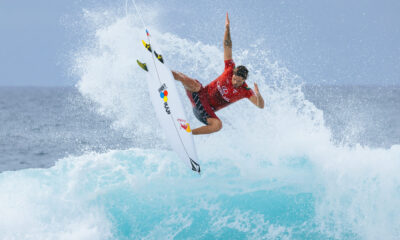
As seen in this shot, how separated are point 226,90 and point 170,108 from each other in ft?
3.92

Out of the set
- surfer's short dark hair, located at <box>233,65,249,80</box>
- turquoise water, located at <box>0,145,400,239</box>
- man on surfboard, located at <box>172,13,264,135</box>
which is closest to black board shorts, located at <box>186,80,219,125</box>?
man on surfboard, located at <box>172,13,264,135</box>

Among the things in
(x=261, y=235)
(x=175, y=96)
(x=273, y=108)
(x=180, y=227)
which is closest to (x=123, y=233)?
(x=180, y=227)

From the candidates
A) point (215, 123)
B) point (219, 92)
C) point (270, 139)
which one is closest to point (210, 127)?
point (215, 123)

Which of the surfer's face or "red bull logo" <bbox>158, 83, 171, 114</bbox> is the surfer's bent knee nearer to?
the surfer's face

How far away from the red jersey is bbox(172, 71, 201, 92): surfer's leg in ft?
0.61

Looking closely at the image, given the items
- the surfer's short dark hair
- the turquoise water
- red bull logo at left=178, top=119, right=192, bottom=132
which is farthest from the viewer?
the turquoise water

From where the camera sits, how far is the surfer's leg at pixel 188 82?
20.3 ft

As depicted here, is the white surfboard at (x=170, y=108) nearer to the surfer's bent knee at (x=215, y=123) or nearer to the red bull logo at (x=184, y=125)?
the red bull logo at (x=184, y=125)

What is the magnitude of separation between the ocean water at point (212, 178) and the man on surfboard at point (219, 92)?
1.15 meters

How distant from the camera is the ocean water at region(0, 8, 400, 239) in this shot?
279 inches

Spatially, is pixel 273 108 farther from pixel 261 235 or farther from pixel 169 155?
pixel 261 235

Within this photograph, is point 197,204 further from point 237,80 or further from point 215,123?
point 237,80

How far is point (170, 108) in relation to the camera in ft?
18.4

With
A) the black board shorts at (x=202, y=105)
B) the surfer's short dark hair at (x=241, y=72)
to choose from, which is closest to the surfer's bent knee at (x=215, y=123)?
the black board shorts at (x=202, y=105)
